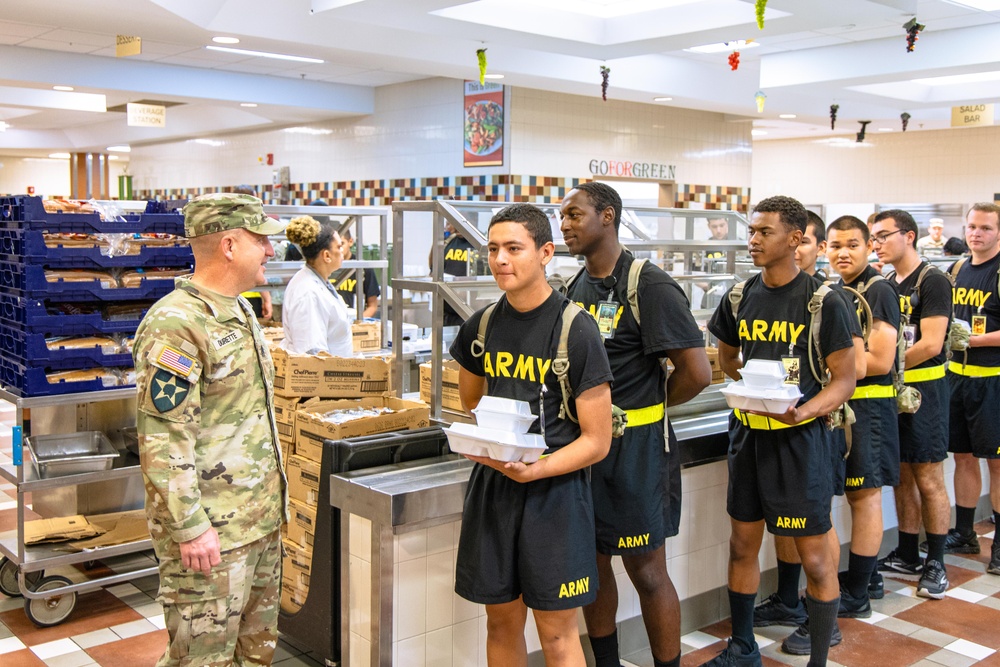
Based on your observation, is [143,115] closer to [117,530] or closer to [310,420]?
[117,530]

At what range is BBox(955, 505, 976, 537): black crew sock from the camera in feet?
16.7

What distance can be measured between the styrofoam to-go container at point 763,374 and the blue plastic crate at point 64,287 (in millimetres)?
2679

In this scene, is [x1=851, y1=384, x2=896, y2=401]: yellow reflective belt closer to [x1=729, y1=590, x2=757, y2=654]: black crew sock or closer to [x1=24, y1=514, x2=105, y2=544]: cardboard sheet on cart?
[x1=729, y1=590, x2=757, y2=654]: black crew sock

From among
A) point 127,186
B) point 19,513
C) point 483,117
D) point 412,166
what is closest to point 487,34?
point 483,117

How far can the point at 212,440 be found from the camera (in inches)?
98.3

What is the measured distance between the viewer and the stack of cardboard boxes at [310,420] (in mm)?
3449

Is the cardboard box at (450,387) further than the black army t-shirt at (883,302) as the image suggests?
No

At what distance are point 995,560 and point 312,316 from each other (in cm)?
369

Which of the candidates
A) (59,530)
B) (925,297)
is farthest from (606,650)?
(59,530)

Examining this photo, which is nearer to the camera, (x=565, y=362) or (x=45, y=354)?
(x=565, y=362)

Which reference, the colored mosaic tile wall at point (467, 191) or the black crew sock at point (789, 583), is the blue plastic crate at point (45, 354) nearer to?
the black crew sock at point (789, 583)

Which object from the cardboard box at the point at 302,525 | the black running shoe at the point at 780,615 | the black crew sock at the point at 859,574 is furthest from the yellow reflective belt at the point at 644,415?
the black crew sock at the point at 859,574

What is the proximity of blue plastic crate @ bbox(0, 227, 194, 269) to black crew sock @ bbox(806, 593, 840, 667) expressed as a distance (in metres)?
3.11

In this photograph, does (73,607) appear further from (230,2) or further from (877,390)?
(230,2)
